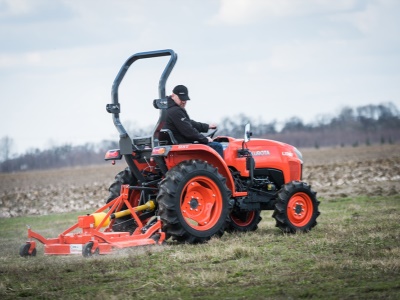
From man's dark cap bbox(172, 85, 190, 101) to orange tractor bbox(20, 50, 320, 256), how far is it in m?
0.39

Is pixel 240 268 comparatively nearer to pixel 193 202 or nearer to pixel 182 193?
pixel 182 193

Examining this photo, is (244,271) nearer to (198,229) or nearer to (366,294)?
(366,294)

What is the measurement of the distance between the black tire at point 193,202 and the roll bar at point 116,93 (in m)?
0.77

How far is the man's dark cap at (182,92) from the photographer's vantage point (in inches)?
446

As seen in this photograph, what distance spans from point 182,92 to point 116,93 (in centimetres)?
105

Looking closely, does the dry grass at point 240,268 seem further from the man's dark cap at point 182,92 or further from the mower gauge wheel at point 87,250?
the man's dark cap at point 182,92

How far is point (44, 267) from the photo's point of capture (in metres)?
8.95

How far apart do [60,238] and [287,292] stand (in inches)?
177

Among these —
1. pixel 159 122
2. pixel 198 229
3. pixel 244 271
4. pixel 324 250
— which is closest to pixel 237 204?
pixel 198 229

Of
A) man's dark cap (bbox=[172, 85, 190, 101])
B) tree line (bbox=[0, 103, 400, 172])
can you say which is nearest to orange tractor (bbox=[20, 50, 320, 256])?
man's dark cap (bbox=[172, 85, 190, 101])

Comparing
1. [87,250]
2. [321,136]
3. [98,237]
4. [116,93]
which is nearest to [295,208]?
[116,93]

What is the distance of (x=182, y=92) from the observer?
1134cm

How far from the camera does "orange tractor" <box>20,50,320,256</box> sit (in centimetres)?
1039

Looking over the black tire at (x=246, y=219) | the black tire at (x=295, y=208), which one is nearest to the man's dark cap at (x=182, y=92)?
the black tire at (x=295, y=208)
